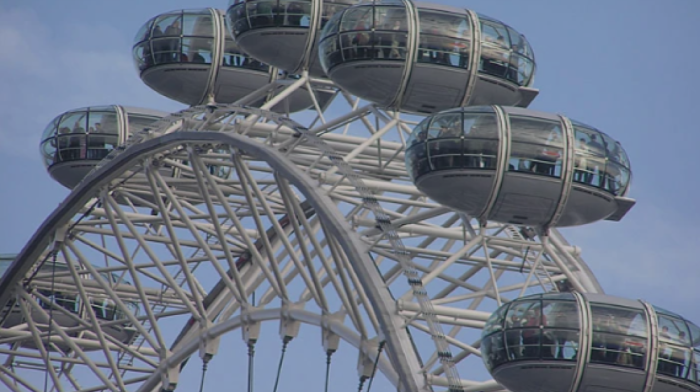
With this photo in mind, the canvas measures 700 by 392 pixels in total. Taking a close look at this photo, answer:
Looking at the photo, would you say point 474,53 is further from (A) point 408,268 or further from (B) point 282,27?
(A) point 408,268

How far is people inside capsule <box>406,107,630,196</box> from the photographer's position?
39.3 meters

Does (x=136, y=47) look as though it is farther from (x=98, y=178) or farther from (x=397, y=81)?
(x=397, y=81)

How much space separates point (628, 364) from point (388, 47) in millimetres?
9291

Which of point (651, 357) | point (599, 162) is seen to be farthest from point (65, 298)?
point (651, 357)

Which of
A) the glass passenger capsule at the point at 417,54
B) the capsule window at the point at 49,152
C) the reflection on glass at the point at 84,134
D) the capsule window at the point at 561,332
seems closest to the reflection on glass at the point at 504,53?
the glass passenger capsule at the point at 417,54

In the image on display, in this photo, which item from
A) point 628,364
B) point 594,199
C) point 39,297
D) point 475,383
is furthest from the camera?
point 39,297

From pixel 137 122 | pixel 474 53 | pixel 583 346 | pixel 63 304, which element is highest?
pixel 137 122

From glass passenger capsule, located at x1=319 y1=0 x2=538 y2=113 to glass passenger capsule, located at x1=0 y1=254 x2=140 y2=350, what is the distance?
16.1 metres

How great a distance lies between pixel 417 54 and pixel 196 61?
10.1m

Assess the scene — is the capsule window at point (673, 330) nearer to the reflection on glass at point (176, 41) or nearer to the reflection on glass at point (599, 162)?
the reflection on glass at point (599, 162)

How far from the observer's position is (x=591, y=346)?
37.1m

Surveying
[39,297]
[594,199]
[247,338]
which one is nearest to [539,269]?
[247,338]

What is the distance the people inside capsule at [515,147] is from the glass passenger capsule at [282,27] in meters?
7.49

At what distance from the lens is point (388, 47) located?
42625 mm
